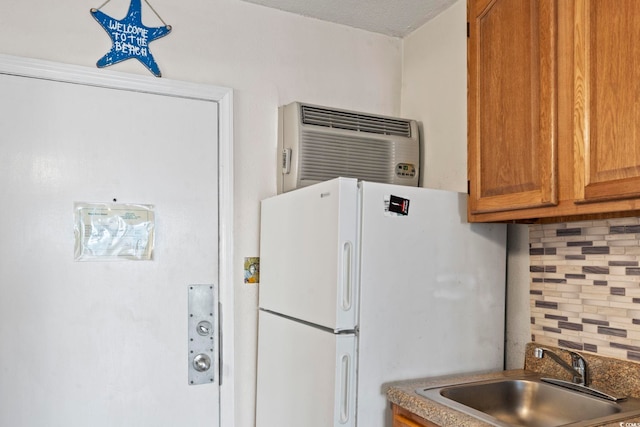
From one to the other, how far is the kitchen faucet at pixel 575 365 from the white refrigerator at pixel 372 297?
0.25 m

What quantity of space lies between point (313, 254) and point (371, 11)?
1229 mm

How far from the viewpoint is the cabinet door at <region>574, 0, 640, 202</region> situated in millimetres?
1342

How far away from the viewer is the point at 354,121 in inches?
92.7

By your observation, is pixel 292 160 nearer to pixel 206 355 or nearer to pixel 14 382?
pixel 206 355

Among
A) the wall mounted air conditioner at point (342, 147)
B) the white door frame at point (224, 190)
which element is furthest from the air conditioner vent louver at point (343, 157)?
the white door frame at point (224, 190)

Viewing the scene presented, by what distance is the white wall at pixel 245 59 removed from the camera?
203 centimetres

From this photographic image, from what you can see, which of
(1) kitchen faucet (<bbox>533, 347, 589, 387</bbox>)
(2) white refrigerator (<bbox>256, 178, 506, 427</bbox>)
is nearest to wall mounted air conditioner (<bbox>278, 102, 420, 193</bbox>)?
(2) white refrigerator (<bbox>256, 178, 506, 427</bbox>)

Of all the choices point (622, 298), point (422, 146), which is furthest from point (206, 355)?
point (622, 298)

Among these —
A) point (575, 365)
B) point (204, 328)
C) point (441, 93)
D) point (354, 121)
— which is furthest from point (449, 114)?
point (204, 328)

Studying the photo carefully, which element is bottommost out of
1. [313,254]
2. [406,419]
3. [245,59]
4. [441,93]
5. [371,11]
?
[406,419]

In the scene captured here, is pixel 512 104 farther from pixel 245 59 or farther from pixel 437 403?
pixel 245 59

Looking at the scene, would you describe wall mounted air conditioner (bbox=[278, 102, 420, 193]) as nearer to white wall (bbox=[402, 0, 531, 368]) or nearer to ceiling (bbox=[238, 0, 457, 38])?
white wall (bbox=[402, 0, 531, 368])

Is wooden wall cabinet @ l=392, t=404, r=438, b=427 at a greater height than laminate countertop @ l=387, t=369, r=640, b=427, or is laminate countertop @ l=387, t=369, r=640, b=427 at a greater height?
laminate countertop @ l=387, t=369, r=640, b=427

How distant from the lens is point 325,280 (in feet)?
5.82
